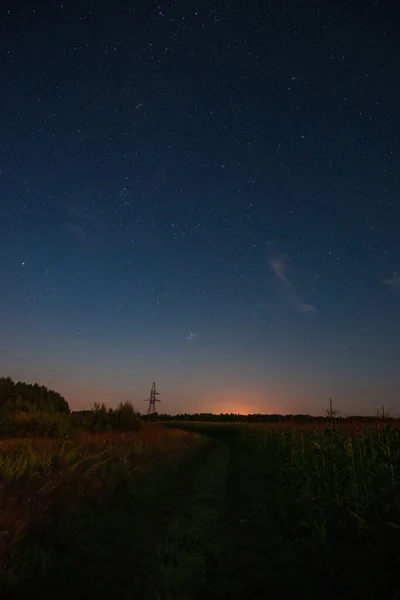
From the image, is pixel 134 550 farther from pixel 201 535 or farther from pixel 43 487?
pixel 43 487

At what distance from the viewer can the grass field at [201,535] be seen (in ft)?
18.0

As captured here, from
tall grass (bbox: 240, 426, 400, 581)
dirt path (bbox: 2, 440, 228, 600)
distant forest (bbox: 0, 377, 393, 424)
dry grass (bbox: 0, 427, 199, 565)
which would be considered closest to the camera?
dirt path (bbox: 2, 440, 228, 600)

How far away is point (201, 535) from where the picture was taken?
785cm

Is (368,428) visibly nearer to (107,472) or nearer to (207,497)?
(207,497)

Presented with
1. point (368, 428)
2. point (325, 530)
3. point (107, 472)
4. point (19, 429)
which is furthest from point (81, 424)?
point (325, 530)

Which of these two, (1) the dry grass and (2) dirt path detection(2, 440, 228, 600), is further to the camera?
(1) the dry grass

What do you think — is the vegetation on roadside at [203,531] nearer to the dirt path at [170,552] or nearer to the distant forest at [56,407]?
the dirt path at [170,552]

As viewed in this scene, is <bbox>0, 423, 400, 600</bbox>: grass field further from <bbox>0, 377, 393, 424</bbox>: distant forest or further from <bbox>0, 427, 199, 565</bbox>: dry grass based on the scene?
<bbox>0, 377, 393, 424</bbox>: distant forest

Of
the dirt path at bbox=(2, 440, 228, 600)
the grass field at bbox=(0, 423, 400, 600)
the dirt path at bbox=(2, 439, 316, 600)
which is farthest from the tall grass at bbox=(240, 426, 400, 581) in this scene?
the dirt path at bbox=(2, 440, 228, 600)

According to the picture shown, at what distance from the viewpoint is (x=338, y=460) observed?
9.33 m

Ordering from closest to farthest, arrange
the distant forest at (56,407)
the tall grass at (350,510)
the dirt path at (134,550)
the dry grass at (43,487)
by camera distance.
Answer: the dirt path at (134,550)
the tall grass at (350,510)
the dry grass at (43,487)
the distant forest at (56,407)

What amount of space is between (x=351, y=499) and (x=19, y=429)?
67.5 ft

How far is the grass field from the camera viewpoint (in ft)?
18.0

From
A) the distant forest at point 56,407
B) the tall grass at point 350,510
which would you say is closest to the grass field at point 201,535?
the tall grass at point 350,510
